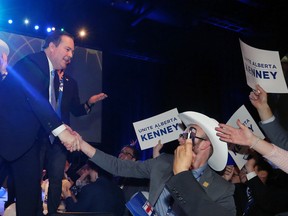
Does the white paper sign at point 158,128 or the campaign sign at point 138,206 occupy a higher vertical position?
the white paper sign at point 158,128

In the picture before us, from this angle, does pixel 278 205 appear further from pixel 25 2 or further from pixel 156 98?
pixel 156 98

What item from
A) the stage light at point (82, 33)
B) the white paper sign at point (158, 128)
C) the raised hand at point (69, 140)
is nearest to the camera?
the raised hand at point (69, 140)

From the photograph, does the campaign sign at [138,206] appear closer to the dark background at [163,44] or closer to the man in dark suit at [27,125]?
the man in dark suit at [27,125]

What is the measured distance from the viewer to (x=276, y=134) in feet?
8.98

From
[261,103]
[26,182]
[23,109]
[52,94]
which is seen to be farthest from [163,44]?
[26,182]

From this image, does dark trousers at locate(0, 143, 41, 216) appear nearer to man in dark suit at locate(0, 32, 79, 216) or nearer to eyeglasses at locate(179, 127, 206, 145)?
man in dark suit at locate(0, 32, 79, 216)

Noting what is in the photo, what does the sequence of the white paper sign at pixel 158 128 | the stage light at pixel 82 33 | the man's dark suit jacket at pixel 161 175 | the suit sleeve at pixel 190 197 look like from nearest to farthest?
the suit sleeve at pixel 190 197, the man's dark suit jacket at pixel 161 175, the white paper sign at pixel 158 128, the stage light at pixel 82 33

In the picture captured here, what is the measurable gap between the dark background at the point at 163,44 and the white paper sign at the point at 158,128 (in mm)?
3611

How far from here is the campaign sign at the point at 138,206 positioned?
214 centimetres

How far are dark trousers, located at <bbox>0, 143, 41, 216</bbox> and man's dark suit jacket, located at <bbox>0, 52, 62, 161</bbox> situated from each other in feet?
0.26

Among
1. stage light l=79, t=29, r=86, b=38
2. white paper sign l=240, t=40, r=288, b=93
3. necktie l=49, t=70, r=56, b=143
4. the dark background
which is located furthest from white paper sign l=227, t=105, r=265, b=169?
stage light l=79, t=29, r=86, b=38

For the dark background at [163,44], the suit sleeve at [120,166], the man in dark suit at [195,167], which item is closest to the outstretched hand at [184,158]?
the man in dark suit at [195,167]

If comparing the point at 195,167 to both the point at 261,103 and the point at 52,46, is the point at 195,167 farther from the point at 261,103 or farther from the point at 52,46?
the point at 52,46

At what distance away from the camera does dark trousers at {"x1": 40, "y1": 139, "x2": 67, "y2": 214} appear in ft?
10.1
